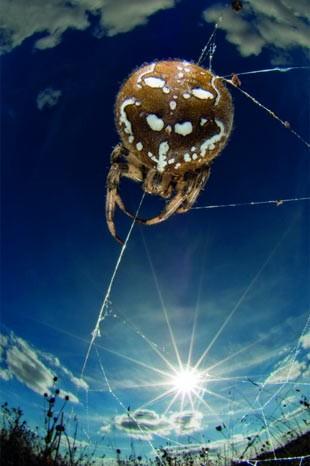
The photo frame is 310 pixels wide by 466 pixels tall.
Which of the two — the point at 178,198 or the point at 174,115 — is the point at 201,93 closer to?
the point at 174,115

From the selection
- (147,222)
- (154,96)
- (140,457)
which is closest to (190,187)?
(147,222)

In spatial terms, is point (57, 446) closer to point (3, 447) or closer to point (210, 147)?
point (3, 447)

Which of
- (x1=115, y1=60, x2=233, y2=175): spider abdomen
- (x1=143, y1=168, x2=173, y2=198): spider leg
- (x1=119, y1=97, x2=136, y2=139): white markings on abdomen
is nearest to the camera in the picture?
(x1=115, y1=60, x2=233, y2=175): spider abdomen

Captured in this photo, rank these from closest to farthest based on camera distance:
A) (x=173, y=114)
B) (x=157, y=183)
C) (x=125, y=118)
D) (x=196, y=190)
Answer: (x=173, y=114) → (x=125, y=118) → (x=157, y=183) → (x=196, y=190)

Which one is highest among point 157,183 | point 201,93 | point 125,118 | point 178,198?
point 125,118

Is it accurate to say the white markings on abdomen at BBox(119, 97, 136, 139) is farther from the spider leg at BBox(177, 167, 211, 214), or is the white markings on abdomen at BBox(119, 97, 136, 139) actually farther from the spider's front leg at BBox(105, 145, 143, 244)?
the spider leg at BBox(177, 167, 211, 214)

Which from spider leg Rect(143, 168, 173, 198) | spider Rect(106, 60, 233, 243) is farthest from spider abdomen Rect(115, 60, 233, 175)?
spider leg Rect(143, 168, 173, 198)

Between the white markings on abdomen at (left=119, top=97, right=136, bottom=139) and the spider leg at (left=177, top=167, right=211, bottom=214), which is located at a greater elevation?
the white markings on abdomen at (left=119, top=97, right=136, bottom=139)

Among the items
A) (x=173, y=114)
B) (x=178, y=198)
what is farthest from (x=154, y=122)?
(x=178, y=198)
